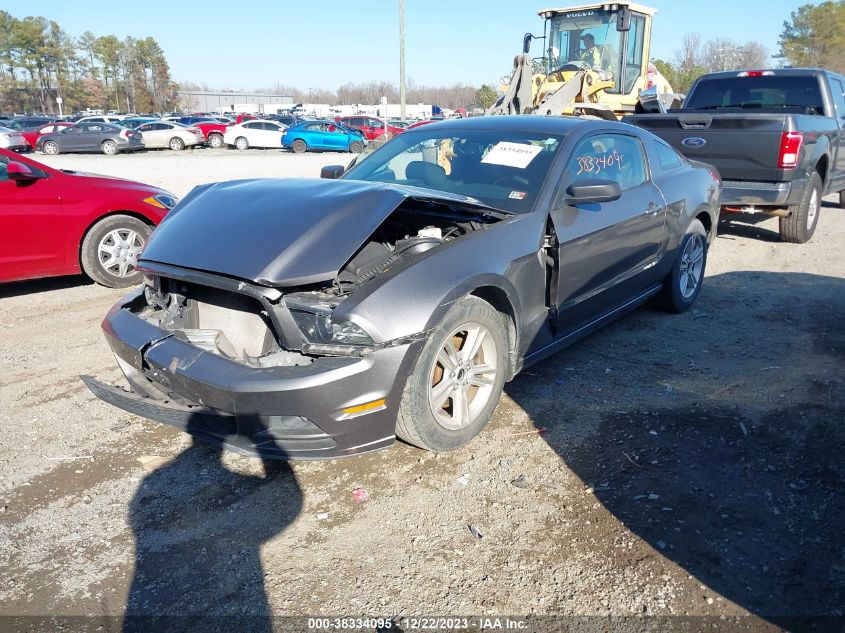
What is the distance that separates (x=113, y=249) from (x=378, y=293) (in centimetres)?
448

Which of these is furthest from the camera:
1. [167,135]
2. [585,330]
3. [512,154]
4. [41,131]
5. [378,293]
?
[167,135]

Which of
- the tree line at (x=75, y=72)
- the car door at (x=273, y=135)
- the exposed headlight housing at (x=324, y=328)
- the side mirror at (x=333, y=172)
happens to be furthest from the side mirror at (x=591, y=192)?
the tree line at (x=75, y=72)

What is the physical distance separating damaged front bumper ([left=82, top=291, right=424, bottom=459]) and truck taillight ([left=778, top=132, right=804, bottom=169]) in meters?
6.41

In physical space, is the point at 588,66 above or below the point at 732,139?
above

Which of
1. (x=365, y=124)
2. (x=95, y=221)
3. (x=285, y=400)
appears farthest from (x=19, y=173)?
(x=365, y=124)

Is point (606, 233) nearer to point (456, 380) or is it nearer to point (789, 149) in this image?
point (456, 380)

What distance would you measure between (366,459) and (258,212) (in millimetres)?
1379

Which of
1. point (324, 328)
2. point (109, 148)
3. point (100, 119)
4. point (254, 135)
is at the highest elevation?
point (100, 119)

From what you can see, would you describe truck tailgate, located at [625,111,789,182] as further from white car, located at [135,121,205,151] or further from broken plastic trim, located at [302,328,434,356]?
white car, located at [135,121,205,151]

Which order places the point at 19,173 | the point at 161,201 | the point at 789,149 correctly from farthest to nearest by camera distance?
the point at 789,149 → the point at 161,201 → the point at 19,173

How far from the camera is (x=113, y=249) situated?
6461mm

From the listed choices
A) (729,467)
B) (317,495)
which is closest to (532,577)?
(317,495)

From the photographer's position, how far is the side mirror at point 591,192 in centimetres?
388

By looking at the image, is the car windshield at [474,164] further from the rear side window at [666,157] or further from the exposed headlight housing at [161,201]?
the exposed headlight housing at [161,201]
